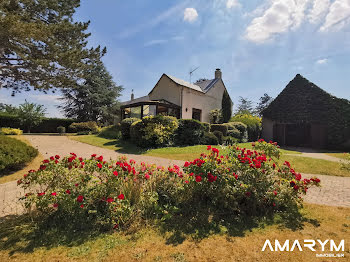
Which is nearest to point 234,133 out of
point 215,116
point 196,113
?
point 215,116

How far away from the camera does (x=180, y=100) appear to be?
20.0 m

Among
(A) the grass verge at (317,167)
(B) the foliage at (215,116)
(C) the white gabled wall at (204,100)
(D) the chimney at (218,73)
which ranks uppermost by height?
(D) the chimney at (218,73)

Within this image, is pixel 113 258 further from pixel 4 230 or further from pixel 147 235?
pixel 4 230

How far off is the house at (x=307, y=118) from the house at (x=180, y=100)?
24.9ft

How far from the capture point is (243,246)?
102 inches

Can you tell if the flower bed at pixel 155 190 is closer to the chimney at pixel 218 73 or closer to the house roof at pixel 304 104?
the house roof at pixel 304 104

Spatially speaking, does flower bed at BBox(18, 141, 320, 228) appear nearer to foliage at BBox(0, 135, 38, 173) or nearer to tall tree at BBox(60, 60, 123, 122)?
foliage at BBox(0, 135, 38, 173)

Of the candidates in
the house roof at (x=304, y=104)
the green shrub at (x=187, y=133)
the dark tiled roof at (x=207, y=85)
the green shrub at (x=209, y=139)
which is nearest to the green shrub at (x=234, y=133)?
the green shrub at (x=209, y=139)

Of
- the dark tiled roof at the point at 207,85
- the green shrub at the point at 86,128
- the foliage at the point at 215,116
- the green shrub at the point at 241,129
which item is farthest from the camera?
the dark tiled roof at the point at 207,85

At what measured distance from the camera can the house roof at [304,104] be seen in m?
16.7

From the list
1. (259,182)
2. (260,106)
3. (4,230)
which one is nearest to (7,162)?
(4,230)

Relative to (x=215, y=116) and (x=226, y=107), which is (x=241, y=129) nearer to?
(x=215, y=116)

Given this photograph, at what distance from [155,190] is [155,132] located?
7.87m

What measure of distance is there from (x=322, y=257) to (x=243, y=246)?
3.67 feet
